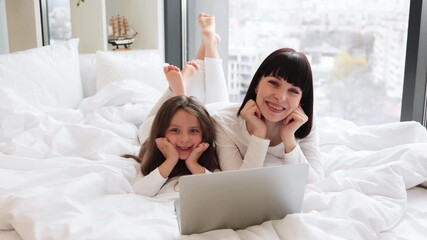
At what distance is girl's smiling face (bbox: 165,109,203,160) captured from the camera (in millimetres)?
1403

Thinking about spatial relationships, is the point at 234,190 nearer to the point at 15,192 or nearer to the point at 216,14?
the point at 15,192

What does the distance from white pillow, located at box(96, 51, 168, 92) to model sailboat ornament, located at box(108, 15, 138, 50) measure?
1.72ft

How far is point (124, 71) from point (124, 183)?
102 cm

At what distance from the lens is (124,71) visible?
7.22 ft

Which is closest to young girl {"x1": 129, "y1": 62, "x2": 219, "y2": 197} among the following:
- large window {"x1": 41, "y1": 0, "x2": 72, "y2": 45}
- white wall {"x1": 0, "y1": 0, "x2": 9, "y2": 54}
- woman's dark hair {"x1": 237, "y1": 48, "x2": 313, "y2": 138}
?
woman's dark hair {"x1": 237, "y1": 48, "x2": 313, "y2": 138}

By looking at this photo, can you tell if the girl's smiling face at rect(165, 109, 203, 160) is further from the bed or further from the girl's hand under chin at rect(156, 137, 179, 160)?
the bed

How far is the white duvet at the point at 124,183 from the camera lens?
0.98 meters

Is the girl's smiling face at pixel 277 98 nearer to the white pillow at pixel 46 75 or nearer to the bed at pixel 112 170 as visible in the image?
the bed at pixel 112 170

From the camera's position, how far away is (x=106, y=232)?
95 cm

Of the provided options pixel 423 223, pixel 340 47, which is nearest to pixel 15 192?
pixel 423 223

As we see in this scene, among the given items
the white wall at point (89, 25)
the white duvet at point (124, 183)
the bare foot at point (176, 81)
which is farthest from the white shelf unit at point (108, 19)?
the bare foot at point (176, 81)

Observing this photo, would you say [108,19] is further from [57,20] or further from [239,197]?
[239,197]

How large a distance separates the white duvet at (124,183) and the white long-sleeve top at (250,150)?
86mm

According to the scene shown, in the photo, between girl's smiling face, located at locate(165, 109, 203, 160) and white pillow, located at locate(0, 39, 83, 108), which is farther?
white pillow, located at locate(0, 39, 83, 108)
